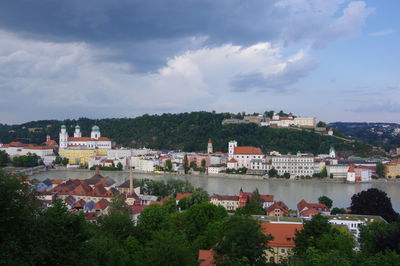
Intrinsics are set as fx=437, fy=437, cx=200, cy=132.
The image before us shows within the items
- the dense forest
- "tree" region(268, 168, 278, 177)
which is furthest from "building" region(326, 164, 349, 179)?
the dense forest

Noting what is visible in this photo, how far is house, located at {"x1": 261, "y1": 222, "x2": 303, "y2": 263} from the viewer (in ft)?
19.0

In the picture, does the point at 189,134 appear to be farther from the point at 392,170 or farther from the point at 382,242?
the point at 382,242

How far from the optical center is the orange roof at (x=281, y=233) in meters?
5.87

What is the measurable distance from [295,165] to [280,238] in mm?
19221

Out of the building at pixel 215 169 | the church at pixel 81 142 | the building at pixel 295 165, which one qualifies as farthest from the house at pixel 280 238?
the church at pixel 81 142

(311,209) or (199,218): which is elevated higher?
(199,218)

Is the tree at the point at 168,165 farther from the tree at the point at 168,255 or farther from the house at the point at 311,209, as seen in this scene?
the tree at the point at 168,255

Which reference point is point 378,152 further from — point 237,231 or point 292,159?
point 237,231

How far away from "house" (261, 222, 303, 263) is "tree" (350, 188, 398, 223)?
3987 mm

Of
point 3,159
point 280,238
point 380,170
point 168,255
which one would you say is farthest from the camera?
point 3,159

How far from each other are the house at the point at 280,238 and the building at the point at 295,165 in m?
18.7

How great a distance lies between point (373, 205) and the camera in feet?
31.8

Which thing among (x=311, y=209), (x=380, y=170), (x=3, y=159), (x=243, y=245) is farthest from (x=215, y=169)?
(x=243, y=245)

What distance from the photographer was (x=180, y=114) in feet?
139
